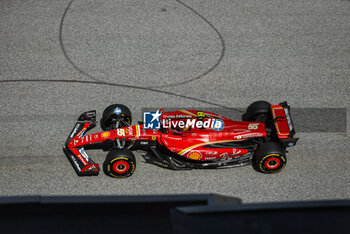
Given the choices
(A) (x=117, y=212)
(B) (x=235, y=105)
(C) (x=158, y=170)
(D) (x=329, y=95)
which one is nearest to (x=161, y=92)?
(B) (x=235, y=105)

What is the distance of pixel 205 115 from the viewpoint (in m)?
7.89

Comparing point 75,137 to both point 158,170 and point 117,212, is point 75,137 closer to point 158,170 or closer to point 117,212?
point 158,170

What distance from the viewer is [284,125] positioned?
7.70 m

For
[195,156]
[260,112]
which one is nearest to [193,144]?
[195,156]

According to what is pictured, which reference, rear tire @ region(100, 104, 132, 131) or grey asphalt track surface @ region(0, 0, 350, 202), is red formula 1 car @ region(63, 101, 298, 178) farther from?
rear tire @ region(100, 104, 132, 131)

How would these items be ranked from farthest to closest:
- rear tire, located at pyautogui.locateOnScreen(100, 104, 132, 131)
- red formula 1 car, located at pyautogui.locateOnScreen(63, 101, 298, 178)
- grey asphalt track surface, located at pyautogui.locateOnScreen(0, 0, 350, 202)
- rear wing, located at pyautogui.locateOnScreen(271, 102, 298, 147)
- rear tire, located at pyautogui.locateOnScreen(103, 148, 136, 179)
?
rear tire, located at pyautogui.locateOnScreen(100, 104, 132, 131)
grey asphalt track surface, located at pyautogui.locateOnScreen(0, 0, 350, 202)
rear wing, located at pyautogui.locateOnScreen(271, 102, 298, 147)
red formula 1 car, located at pyautogui.locateOnScreen(63, 101, 298, 178)
rear tire, located at pyautogui.locateOnScreen(103, 148, 136, 179)

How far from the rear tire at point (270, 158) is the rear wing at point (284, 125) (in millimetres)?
182

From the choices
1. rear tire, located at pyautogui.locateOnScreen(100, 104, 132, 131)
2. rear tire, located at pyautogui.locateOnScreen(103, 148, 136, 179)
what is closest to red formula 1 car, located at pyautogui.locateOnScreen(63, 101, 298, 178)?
rear tire, located at pyautogui.locateOnScreen(103, 148, 136, 179)

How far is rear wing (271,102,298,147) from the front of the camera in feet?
24.6

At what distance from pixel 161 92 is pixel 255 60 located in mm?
2964

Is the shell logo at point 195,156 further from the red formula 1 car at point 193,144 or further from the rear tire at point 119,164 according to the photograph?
the rear tire at point 119,164

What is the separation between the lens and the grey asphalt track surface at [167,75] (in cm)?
770

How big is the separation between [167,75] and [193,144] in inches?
133

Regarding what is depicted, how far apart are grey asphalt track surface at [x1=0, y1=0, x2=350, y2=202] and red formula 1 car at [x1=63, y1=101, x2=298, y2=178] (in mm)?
351
